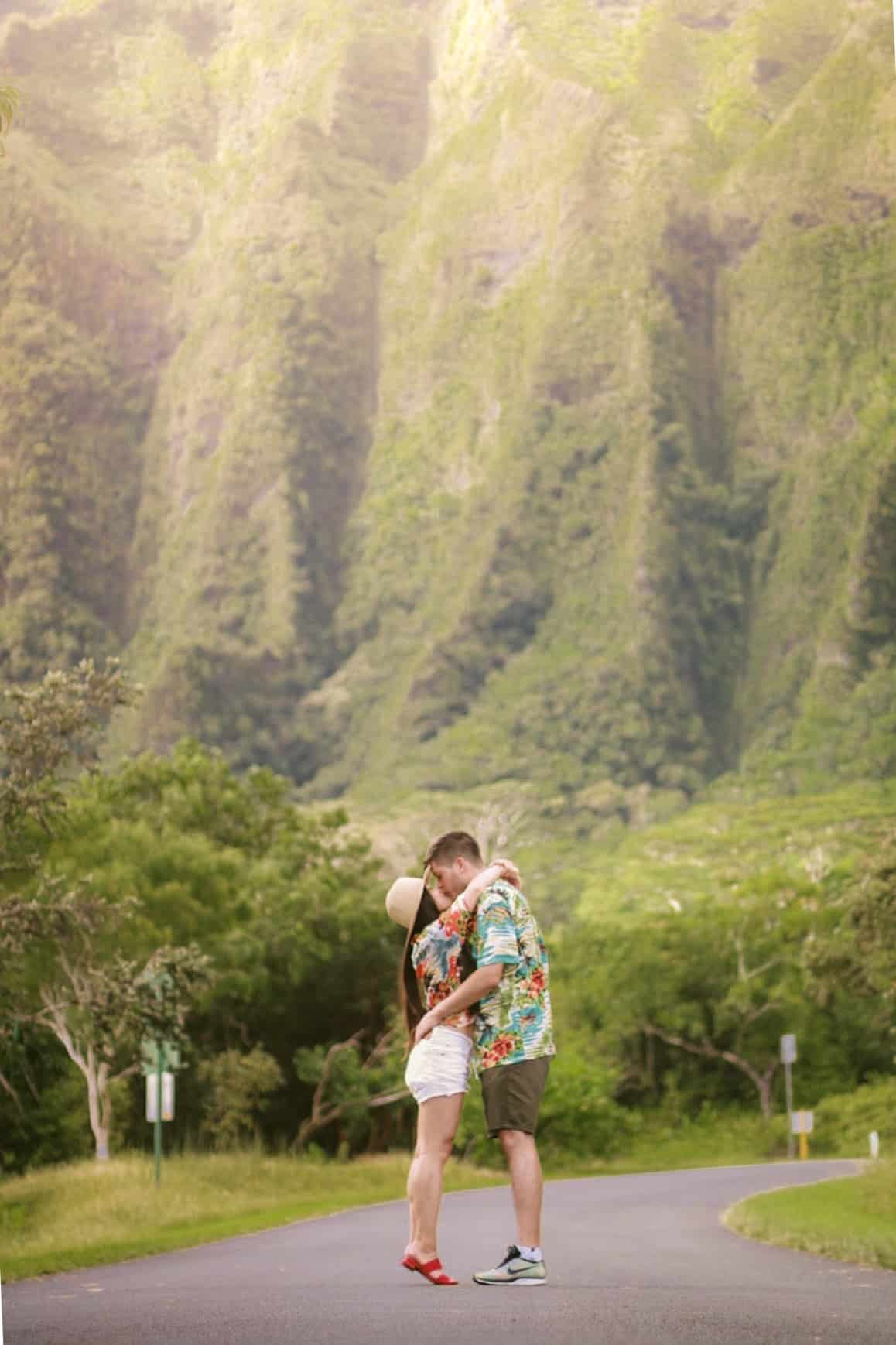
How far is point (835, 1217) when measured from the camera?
12055 millimetres

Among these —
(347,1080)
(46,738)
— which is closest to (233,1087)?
(347,1080)

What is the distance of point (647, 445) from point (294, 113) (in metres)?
22.2

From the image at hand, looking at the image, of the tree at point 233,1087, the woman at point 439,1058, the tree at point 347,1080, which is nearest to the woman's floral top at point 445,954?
the woman at point 439,1058

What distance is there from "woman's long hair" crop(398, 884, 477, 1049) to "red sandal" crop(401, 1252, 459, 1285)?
596mm

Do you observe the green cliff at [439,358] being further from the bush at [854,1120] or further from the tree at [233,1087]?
the tree at [233,1087]

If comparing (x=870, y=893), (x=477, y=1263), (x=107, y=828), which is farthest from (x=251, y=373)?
(x=477, y=1263)

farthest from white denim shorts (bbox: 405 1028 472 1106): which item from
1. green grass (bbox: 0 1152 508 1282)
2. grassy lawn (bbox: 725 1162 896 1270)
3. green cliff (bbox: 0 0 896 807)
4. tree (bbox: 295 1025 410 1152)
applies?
green cliff (bbox: 0 0 896 807)

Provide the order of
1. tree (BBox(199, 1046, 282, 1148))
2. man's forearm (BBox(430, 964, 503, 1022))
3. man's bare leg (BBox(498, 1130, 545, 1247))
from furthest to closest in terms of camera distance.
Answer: tree (BBox(199, 1046, 282, 1148)) → man's bare leg (BBox(498, 1130, 545, 1247)) → man's forearm (BBox(430, 964, 503, 1022))

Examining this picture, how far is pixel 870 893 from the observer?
1738 centimetres

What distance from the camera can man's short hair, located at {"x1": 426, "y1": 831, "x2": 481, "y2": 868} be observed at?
5.71 metres

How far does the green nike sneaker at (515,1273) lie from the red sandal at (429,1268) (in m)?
0.09

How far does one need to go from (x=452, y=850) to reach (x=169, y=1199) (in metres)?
9.74

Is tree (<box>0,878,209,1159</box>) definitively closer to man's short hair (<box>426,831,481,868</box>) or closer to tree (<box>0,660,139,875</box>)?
tree (<box>0,660,139,875</box>)

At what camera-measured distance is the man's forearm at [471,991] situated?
5.38 m
